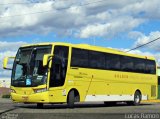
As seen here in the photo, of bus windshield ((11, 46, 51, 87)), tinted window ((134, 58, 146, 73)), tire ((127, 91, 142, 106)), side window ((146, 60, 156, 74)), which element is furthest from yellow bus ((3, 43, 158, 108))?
side window ((146, 60, 156, 74))

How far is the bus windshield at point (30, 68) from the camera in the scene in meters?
23.2

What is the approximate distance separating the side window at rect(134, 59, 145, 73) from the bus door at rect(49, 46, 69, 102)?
834cm

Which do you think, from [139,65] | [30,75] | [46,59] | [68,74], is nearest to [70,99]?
[68,74]

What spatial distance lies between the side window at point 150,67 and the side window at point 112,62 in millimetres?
4514

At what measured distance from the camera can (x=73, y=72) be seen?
24578mm

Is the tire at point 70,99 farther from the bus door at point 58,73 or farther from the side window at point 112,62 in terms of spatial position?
the side window at point 112,62

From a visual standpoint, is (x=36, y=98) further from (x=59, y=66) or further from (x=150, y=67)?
(x=150, y=67)

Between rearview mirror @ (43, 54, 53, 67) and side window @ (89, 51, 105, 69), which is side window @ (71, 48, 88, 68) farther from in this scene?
rearview mirror @ (43, 54, 53, 67)

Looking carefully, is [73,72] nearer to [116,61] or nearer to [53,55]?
[53,55]

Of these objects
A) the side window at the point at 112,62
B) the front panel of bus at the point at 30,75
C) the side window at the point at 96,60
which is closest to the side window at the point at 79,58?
the side window at the point at 96,60

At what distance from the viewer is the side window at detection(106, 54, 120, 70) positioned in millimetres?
27844

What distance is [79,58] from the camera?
25.1m

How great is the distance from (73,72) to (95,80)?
101 inches

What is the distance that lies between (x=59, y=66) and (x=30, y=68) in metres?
1.51
